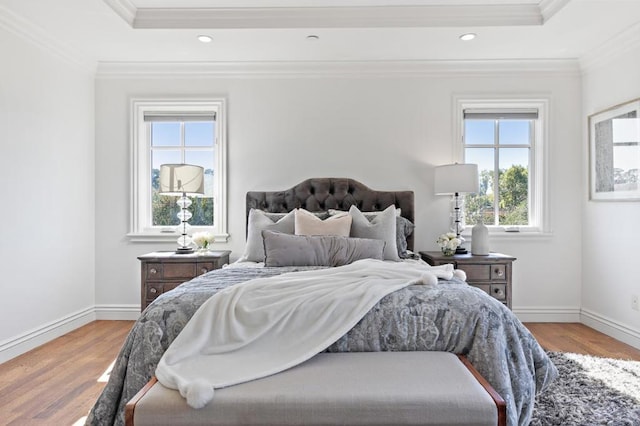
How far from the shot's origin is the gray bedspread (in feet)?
5.97

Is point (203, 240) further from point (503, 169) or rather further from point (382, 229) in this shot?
point (503, 169)

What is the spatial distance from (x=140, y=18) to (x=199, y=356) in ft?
9.71

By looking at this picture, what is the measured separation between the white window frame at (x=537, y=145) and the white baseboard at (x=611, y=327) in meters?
0.88

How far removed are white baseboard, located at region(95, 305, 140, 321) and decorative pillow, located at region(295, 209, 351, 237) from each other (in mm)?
2126

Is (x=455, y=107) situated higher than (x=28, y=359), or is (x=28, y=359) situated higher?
(x=455, y=107)

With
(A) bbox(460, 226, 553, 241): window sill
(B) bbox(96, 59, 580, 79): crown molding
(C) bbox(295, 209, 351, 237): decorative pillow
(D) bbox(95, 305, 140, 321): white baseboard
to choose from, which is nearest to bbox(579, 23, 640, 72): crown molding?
(B) bbox(96, 59, 580, 79): crown molding

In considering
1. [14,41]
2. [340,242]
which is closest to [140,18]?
[14,41]

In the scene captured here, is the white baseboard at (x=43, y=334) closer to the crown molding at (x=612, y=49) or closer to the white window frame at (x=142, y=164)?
the white window frame at (x=142, y=164)

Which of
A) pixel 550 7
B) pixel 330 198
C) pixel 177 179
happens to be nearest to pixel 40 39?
pixel 177 179

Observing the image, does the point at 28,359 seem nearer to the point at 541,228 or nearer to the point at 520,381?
the point at 520,381

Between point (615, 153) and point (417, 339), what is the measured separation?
3035 mm

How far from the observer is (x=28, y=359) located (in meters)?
3.15

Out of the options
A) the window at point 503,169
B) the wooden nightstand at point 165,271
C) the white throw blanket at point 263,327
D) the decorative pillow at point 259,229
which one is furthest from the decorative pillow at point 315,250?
the window at point 503,169

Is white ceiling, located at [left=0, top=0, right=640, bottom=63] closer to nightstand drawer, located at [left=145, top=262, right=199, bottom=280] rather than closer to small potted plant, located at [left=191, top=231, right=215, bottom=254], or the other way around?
small potted plant, located at [left=191, top=231, right=215, bottom=254]
